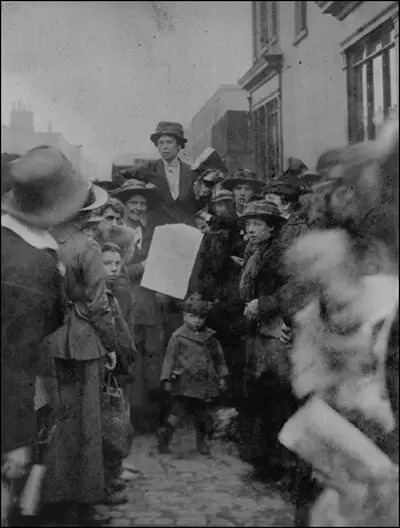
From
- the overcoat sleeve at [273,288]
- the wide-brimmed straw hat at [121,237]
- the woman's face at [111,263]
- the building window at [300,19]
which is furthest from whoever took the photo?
the wide-brimmed straw hat at [121,237]

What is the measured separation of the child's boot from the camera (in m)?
4.24

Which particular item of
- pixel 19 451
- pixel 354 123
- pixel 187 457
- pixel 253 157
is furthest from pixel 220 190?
pixel 19 451

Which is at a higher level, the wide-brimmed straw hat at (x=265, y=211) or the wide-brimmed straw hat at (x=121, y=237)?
the wide-brimmed straw hat at (x=265, y=211)

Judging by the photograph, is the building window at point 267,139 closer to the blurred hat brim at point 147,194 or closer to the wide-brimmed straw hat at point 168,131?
the wide-brimmed straw hat at point 168,131

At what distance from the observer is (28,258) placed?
2996mm

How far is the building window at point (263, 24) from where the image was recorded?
3.52 metres

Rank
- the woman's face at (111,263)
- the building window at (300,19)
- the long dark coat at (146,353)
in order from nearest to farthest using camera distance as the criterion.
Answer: the building window at (300,19) → the woman's face at (111,263) → the long dark coat at (146,353)

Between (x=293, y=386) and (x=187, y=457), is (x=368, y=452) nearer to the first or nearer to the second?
(x=293, y=386)

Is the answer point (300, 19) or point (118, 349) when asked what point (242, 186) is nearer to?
point (300, 19)

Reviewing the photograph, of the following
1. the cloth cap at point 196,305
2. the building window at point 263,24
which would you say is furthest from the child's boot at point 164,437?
the building window at point 263,24

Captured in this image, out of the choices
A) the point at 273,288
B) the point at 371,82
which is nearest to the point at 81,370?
the point at 273,288

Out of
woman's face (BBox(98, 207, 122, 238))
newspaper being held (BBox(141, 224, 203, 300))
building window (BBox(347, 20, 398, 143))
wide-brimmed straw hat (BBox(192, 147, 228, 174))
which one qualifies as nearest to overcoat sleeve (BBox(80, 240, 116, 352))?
woman's face (BBox(98, 207, 122, 238))

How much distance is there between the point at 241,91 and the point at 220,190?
803mm

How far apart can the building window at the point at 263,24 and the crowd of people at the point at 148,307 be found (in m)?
0.59
